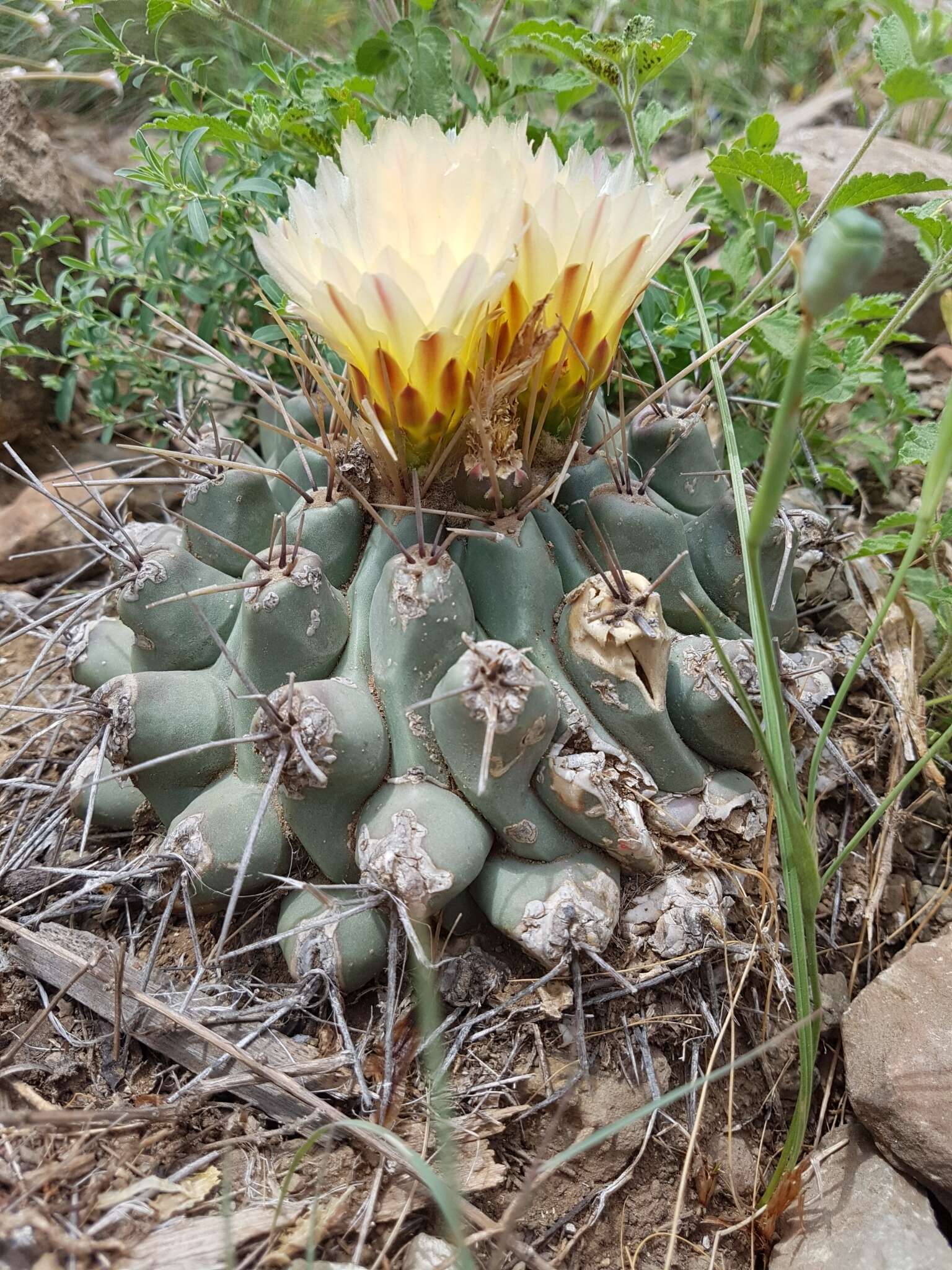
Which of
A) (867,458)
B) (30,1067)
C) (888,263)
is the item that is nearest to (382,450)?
(30,1067)

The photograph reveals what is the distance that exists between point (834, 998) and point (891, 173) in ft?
7.03

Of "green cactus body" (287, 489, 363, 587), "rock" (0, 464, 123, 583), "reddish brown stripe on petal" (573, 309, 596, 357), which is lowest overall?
"rock" (0, 464, 123, 583)

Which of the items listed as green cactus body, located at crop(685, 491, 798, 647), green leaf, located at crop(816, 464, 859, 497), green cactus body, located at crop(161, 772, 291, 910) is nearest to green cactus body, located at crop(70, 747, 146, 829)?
green cactus body, located at crop(161, 772, 291, 910)

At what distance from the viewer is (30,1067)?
125 centimetres

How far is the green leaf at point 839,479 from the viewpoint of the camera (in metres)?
1.95

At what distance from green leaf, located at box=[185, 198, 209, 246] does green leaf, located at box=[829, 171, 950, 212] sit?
111 cm

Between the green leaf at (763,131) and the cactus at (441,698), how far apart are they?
57cm

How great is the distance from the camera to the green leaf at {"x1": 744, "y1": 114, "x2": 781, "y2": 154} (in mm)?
1603

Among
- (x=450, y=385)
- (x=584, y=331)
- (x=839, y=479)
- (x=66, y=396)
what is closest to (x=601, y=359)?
(x=584, y=331)

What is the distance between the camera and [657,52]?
159cm

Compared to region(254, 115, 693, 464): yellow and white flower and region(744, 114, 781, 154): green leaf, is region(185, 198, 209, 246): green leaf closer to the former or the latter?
region(254, 115, 693, 464): yellow and white flower

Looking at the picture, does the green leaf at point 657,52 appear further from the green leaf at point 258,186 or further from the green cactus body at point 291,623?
the green cactus body at point 291,623

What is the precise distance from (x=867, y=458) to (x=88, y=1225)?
2.07 meters

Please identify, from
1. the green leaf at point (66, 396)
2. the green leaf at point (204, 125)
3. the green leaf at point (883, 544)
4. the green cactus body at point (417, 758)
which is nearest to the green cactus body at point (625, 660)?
the green cactus body at point (417, 758)
